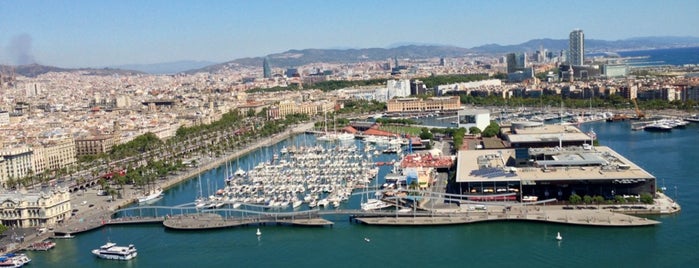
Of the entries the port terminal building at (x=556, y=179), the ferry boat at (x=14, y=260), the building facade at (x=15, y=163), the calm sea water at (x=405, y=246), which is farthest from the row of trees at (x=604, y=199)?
the building facade at (x=15, y=163)

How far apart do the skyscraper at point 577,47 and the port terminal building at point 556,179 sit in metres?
53.6

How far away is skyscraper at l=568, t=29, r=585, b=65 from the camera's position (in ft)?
217

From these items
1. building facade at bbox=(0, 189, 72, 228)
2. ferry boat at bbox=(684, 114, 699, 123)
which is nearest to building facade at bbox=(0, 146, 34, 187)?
building facade at bbox=(0, 189, 72, 228)

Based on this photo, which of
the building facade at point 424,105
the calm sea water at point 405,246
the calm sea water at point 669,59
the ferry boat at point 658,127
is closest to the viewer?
the calm sea water at point 405,246

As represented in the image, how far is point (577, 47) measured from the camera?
6719cm

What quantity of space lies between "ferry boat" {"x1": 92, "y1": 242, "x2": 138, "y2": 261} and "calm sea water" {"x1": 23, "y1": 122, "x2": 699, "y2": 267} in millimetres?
115

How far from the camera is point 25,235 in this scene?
13.7 m

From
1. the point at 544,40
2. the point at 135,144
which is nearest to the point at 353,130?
the point at 135,144

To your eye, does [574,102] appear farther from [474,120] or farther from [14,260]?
[14,260]

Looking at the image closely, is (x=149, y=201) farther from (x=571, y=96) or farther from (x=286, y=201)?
(x=571, y=96)

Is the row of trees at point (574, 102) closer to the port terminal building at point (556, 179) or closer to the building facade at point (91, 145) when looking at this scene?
the port terminal building at point (556, 179)

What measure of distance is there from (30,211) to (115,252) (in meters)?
3.49

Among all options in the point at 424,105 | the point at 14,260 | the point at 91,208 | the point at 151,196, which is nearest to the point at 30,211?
the point at 91,208

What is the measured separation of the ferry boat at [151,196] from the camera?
55.6 feet
